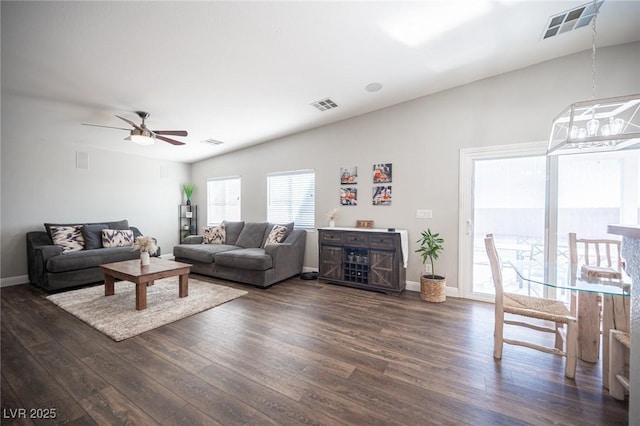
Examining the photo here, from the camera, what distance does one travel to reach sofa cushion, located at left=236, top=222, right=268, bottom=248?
17.0ft

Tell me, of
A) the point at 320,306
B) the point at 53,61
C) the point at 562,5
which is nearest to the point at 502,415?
the point at 320,306

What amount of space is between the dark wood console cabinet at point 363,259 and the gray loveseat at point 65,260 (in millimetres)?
3506

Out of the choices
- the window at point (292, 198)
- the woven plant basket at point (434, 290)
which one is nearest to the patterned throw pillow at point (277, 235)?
the window at point (292, 198)

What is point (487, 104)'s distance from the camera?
352 cm

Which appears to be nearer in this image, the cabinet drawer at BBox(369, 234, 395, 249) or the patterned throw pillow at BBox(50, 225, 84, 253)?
the cabinet drawer at BBox(369, 234, 395, 249)

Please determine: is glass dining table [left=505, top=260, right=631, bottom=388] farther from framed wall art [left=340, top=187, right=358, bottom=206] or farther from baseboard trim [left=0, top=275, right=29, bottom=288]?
baseboard trim [left=0, top=275, right=29, bottom=288]

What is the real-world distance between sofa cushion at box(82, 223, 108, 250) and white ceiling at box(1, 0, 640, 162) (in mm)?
1737

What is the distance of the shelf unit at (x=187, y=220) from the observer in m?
6.76

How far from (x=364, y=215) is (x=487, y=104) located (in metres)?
2.36

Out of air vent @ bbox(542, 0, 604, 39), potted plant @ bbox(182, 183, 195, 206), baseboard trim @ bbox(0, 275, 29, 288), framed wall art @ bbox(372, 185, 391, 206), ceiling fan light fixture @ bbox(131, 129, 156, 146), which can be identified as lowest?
baseboard trim @ bbox(0, 275, 29, 288)

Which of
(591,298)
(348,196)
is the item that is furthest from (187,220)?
(591,298)

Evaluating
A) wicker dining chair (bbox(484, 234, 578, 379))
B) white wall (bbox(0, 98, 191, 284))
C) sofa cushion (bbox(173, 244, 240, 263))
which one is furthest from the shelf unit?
wicker dining chair (bbox(484, 234, 578, 379))

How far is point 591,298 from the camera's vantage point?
6.97ft

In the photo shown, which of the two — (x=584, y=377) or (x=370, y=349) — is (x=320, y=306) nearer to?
(x=370, y=349)
